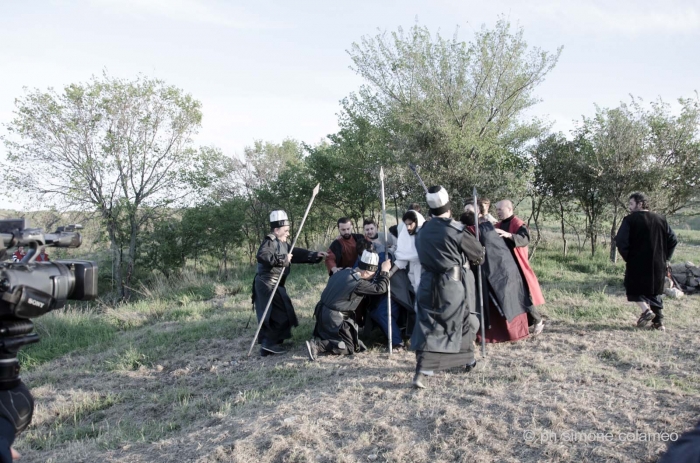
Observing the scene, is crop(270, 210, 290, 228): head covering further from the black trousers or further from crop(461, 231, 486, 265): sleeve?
the black trousers

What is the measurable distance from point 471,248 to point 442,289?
0.52m

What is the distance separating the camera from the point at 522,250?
667 centimetres

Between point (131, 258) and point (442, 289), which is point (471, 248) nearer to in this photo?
point (442, 289)

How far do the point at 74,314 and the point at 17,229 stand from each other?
9.10 metres

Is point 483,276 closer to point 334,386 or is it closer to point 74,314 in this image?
point 334,386

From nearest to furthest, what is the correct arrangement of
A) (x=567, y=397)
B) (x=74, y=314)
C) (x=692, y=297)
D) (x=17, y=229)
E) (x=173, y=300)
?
1. (x=17, y=229)
2. (x=567, y=397)
3. (x=692, y=297)
4. (x=74, y=314)
5. (x=173, y=300)

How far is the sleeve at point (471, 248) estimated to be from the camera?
5191mm

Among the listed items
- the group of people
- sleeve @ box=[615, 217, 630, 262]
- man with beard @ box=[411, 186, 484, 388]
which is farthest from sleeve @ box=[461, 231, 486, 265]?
sleeve @ box=[615, 217, 630, 262]

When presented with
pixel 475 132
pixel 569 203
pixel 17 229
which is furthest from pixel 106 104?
pixel 17 229

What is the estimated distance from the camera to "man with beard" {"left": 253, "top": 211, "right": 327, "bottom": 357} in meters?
7.07

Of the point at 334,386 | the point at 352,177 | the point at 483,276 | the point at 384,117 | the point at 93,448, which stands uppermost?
the point at 384,117

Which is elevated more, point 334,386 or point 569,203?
point 569,203

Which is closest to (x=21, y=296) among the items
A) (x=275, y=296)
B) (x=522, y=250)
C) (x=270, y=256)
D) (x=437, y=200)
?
(x=437, y=200)

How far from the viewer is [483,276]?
632cm
